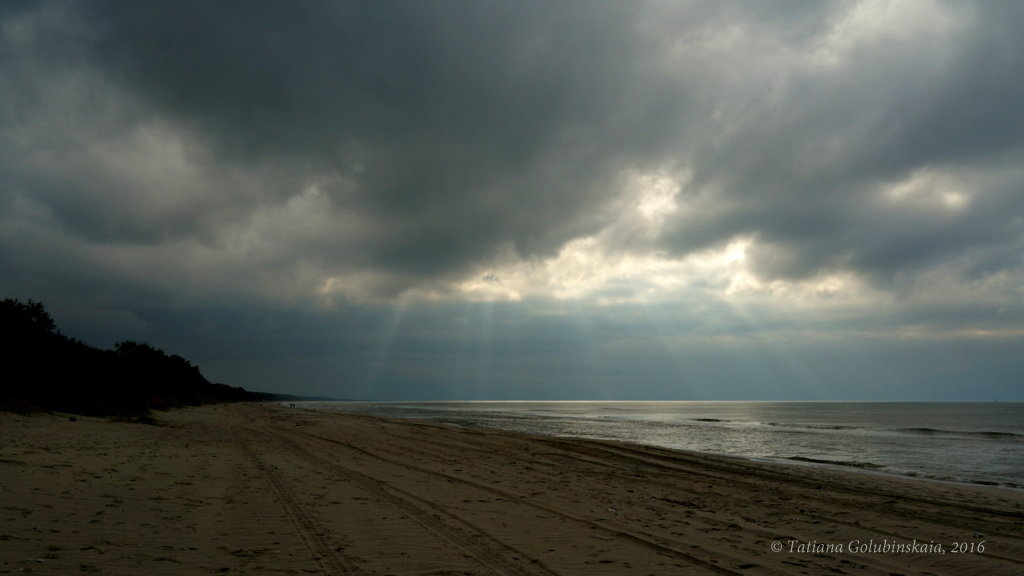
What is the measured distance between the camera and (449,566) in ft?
21.9

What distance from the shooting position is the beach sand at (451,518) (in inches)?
266

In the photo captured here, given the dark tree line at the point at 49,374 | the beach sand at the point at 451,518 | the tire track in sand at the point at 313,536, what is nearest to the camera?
the tire track in sand at the point at 313,536

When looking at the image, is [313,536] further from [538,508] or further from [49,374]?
[49,374]

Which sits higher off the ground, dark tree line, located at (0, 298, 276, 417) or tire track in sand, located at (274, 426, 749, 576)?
dark tree line, located at (0, 298, 276, 417)

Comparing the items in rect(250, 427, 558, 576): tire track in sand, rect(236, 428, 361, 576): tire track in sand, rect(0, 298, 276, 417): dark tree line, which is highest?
rect(0, 298, 276, 417): dark tree line

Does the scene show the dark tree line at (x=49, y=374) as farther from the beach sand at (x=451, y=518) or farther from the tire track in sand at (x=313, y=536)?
the tire track in sand at (x=313, y=536)

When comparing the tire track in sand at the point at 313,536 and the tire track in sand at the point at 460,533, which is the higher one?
the tire track in sand at the point at 313,536

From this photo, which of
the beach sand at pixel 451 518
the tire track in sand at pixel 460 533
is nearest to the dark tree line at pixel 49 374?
the beach sand at pixel 451 518

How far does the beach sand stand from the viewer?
6.75m

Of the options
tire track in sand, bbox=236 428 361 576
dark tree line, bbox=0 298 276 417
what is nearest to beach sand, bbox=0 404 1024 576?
tire track in sand, bbox=236 428 361 576

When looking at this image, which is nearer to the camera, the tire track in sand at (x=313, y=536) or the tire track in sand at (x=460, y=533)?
the tire track in sand at (x=313, y=536)

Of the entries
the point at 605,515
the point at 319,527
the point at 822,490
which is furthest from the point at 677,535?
the point at 822,490

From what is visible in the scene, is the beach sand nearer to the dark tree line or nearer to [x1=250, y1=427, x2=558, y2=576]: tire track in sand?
[x1=250, y1=427, x2=558, y2=576]: tire track in sand

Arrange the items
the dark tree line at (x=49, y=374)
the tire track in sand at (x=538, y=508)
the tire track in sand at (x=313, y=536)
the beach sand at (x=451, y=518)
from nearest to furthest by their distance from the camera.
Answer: the tire track in sand at (x=313, y=536)
the beach sand at (x=451, y=518)
the tire track in sand at (x=538, y=508)
the dark tree line at (x=49, y=374)
